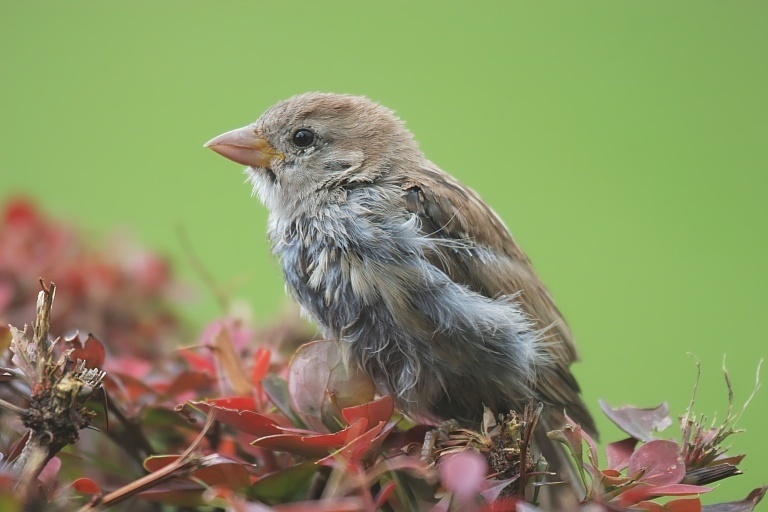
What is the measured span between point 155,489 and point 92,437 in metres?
0.48

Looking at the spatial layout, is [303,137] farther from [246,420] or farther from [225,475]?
[225,475]

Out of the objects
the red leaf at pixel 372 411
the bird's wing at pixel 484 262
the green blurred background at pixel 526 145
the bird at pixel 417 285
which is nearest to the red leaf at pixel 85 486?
the red leaf at pixel 372 411

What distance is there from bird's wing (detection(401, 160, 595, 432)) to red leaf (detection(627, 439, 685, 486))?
69cm

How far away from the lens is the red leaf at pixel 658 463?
4.36ft

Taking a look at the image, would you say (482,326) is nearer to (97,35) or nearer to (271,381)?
(271,381)

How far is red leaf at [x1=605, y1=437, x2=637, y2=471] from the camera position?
55.4 inches

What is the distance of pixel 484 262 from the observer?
211 cm

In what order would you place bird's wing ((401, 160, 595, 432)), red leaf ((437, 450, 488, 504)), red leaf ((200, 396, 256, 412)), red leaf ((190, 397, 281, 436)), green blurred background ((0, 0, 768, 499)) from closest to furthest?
red leaf ((437, 450, 488, 504))
red leaf ((190, 397, 281, 436))
red leaf ((200, 396, 256, 412))
bird's wing ((401, 160, 595, 432))
green blurred background ((0, 0, 768, 499))

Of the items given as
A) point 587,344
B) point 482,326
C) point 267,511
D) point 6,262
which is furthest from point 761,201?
point 267,511

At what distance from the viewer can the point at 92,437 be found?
176cm

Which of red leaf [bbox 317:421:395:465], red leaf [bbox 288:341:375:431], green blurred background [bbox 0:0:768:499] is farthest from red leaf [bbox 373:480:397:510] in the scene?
green blurred background [bbox 0:0:768:499]

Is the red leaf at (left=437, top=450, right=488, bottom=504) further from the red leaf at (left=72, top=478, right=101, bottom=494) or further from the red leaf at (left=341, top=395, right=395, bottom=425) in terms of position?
the red leaf at (left=72, top=478, right=101, bottom=494)

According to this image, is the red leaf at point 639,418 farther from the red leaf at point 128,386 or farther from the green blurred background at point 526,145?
the green blurred background at point 526,145

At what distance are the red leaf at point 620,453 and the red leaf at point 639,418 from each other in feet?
0.10
